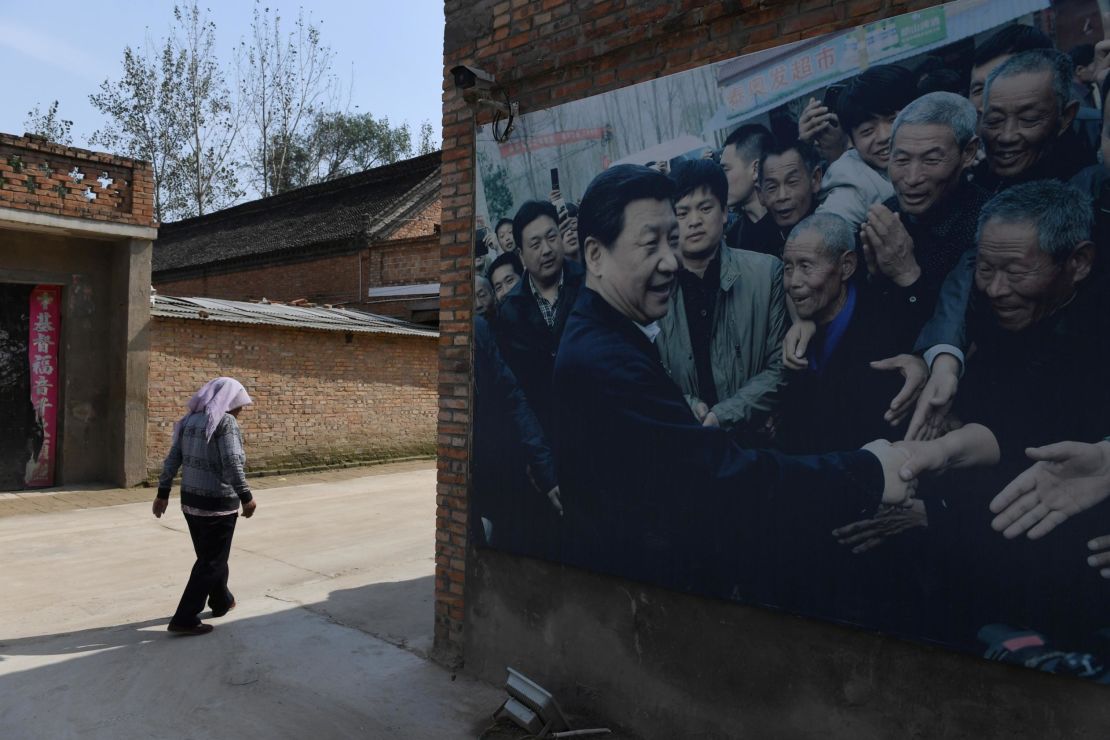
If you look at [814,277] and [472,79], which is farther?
[472,79]

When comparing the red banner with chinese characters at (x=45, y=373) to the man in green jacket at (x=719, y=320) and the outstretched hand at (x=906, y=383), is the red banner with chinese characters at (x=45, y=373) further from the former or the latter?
the outstretched hand at (x=906, y=383)

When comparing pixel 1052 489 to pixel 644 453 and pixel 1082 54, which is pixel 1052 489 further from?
pixel 644 453

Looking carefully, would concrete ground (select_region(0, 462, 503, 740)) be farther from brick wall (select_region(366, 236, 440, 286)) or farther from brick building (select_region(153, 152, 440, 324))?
brick building (select_region(153, 152, 440, 324))

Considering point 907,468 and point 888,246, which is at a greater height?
point 888,246

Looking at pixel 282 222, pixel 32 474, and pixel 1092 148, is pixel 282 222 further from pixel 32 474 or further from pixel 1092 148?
pixel 1092 148

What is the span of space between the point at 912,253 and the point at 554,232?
6.25 feet

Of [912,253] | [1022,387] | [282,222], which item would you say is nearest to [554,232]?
[912,253]

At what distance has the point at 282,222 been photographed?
2500 cm

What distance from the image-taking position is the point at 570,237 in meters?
4.35

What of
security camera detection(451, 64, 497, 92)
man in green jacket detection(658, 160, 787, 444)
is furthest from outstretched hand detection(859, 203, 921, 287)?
security camera detection(451, 64, 497, 92)

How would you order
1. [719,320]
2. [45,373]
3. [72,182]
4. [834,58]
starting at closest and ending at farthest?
[834,58] < [719,320] < [72,182] < [45,373]

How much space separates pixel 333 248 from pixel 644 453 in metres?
18.1

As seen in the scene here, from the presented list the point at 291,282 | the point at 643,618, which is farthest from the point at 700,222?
the point at 291,282

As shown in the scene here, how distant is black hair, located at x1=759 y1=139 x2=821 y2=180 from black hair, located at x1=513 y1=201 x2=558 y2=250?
126 cm
